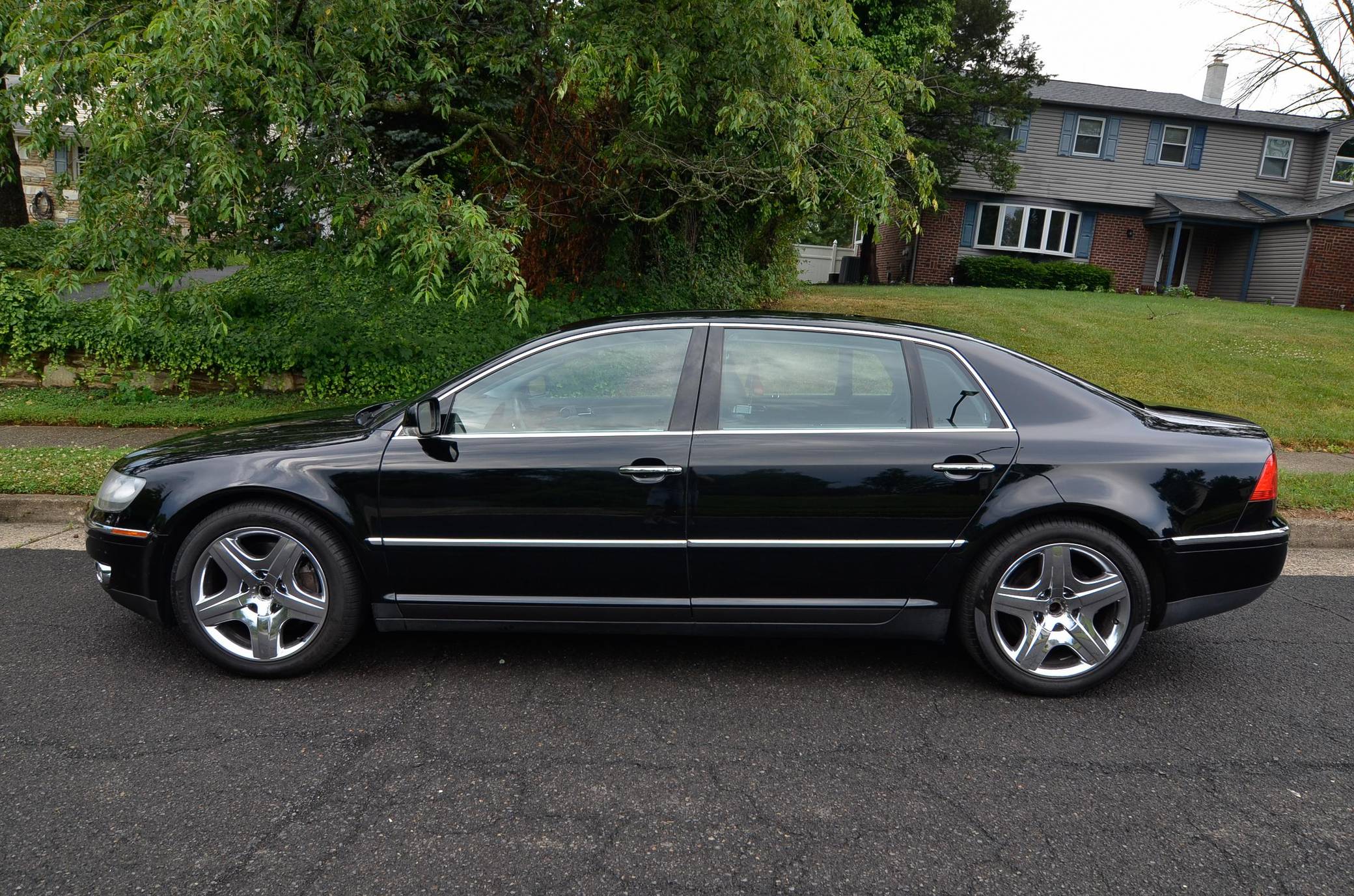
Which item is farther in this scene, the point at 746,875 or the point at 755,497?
the point at 755,497

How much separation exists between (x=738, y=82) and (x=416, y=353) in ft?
14.5

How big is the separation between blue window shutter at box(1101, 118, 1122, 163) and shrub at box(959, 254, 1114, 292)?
408 centimetres

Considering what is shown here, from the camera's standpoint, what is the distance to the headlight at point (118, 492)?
3785 millimetres

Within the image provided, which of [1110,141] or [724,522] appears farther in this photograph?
[1110,141]

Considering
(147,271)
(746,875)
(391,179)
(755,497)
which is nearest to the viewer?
(746,875)

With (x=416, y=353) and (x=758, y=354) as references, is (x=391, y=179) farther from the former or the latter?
(x=758, y=354)

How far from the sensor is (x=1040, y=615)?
145 inches

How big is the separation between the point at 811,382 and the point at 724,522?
76 centimetres

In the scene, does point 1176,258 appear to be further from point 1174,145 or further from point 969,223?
point 969,223

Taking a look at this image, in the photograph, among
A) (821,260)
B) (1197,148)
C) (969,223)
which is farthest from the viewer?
(821,260)

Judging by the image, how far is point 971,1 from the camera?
850 inches

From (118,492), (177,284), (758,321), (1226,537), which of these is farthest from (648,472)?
(177,284)

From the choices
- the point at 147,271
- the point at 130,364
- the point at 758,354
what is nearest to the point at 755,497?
the point at 758,354

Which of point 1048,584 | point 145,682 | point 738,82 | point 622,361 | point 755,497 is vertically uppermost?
point 738,82
